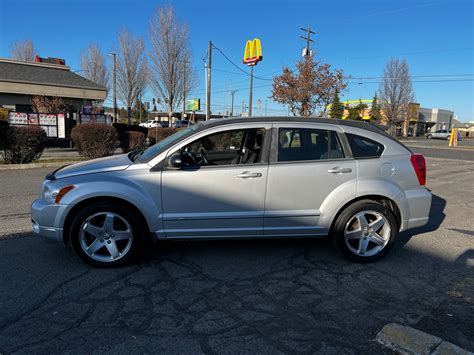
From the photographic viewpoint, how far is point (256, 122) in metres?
4.24

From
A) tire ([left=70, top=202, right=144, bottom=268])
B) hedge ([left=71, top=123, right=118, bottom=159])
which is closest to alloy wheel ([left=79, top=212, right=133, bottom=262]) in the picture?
tire ([left=70, top=202, right=144, bottom=268])

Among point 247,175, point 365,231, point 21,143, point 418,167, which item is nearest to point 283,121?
point 247,175

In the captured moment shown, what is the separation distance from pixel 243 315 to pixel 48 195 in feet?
8.09

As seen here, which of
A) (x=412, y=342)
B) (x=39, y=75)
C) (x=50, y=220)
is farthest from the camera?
(x=39, y=75)

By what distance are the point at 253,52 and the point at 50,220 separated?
25.1 metres

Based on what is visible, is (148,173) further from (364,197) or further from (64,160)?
(64,160)

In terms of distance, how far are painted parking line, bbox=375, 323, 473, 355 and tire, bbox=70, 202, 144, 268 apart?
2.58 meters

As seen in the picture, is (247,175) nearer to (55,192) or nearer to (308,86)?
(55,192)

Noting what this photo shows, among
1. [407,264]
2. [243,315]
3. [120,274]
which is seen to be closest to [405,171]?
[407,264]

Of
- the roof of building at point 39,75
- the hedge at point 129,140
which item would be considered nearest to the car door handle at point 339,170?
the hedge at point 129,140

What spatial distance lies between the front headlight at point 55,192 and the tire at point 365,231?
3.01 meters

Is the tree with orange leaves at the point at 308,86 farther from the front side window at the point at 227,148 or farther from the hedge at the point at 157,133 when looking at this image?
the front side window at the point at 227,148

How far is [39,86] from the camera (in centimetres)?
2370

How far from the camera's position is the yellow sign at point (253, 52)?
86.3ft
